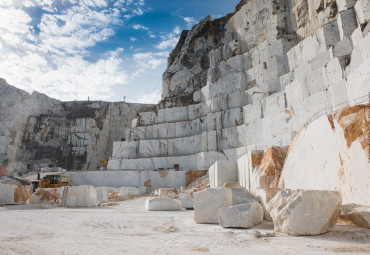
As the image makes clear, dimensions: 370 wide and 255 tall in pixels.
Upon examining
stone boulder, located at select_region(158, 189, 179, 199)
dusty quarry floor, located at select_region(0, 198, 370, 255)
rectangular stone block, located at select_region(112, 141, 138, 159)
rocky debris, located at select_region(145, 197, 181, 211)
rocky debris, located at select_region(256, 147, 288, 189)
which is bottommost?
dusty quarry floor, located at select_region(0, 198, 370, 255)

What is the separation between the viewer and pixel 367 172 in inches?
190

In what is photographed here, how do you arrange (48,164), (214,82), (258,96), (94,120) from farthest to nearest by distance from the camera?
1. (94,120)
2. (48,164)
3. (214,82)
4. (258,96)

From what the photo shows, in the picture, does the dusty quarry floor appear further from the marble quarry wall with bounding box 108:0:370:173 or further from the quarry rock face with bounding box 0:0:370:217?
the marble quarry wall with bounding box 108:0:370:173

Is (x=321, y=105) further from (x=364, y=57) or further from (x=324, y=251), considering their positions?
(x=324, y=251)

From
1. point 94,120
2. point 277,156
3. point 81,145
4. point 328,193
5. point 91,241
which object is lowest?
point 91,241

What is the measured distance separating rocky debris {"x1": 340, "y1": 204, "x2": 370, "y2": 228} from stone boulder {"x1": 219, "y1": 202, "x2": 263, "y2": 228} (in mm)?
1591

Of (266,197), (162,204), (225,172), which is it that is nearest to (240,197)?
(266,197)

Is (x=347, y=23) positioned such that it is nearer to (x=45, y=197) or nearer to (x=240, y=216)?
(x=240, y=216)

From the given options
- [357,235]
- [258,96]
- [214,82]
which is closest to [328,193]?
[357,235]

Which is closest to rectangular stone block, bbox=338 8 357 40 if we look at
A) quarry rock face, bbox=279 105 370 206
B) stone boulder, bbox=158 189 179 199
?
quarry rock face, bbox=279 105 370 206

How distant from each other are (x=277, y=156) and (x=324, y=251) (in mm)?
5486

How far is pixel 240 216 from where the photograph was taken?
537 centimetres

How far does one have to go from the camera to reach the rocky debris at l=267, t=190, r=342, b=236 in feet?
14.6

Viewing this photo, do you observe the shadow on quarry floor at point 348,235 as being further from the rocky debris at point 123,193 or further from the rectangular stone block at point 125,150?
the rectangular stone block at point 125,150
